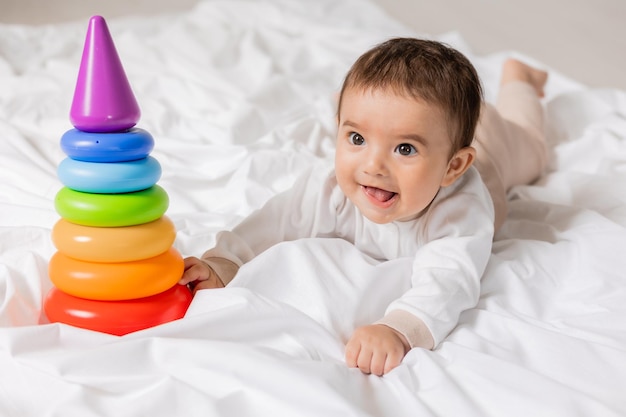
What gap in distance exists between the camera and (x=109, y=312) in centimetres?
99

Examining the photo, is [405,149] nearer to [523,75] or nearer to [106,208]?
[106,208]

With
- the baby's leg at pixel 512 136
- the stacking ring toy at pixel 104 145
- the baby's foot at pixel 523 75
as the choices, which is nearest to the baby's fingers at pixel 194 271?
the stacking ring toy at pixel 104 145

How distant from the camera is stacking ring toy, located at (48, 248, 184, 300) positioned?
3.22 feet

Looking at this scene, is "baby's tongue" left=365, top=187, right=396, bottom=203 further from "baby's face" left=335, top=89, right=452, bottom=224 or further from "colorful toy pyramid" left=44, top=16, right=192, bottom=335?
"colorful toy pyramid" left=44, top=16, right=192, bottom=335

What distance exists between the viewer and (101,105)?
3.11 ft

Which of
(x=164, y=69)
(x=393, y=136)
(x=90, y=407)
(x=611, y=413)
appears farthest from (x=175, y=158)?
(x=611, y=413)

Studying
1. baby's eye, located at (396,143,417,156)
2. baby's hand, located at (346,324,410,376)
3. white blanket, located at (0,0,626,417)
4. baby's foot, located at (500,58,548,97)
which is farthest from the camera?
baby's foot, located at (500,58,548,97)

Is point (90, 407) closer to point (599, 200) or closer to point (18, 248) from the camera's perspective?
point (18, 248)

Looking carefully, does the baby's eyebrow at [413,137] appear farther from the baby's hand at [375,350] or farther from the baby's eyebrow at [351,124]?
the baby's hand at [375,350]

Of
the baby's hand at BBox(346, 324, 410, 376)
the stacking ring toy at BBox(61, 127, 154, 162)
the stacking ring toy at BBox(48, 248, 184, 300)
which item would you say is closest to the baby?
the baby's hand at BBox(346, 324, 410, 376)

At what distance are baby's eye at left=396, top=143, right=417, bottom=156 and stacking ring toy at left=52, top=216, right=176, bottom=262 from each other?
14.1 inches

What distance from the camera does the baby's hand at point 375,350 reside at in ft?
3.21

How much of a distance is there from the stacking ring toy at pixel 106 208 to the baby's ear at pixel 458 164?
45 centimetres

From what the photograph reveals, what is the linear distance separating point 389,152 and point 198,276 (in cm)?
34
